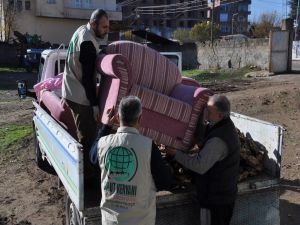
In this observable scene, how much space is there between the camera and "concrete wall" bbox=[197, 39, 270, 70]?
24.8 m

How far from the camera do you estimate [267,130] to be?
4594 mm

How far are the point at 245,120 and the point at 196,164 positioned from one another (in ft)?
4.57

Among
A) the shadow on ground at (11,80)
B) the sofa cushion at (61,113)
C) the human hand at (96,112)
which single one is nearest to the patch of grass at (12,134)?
the sofa cushion at (61,113)

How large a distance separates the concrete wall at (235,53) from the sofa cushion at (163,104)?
19103 mm

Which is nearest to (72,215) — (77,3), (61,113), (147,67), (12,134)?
(61,113)

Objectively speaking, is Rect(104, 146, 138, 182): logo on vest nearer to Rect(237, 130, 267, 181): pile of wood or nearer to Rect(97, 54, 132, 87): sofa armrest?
Rect(97, 54, 132, 87): sofa armrest

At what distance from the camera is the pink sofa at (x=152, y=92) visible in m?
4.26

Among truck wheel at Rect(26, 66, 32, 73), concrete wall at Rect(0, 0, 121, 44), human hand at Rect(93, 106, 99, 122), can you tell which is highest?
concrete wall at Rect(0, 0, 121, 44)

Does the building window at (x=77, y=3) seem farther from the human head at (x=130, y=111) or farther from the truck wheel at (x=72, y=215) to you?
the human head at (x=130, y=111)

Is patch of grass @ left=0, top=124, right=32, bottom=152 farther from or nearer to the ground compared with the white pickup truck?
nearer to the ground

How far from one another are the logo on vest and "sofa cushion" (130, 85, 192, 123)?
1.06 metres

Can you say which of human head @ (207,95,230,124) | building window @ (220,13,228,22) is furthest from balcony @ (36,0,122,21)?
building window @ (220,13,228,22)

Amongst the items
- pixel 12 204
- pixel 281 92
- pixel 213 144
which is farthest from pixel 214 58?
pixel 213 144

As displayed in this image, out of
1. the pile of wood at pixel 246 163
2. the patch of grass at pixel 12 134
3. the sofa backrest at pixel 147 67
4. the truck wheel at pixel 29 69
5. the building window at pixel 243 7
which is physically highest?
the building window at pixel 243 7
